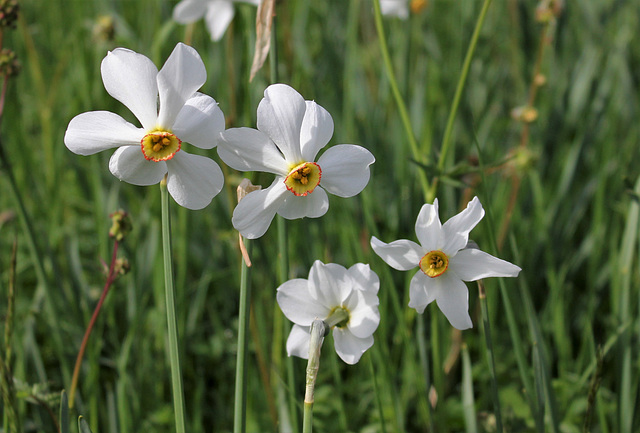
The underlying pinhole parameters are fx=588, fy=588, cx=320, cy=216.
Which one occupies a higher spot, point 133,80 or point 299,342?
point 133,80

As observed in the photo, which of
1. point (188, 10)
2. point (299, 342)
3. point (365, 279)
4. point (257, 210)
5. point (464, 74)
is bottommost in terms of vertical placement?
point (299, 342)

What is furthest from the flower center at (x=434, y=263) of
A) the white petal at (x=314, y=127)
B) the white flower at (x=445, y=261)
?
the white petal at (x=314, y=127)

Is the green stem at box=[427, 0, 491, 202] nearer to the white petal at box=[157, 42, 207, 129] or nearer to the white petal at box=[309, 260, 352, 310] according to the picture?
the white petal at box=[309, 260, 352, 310]

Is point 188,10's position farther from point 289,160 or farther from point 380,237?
point 289,160

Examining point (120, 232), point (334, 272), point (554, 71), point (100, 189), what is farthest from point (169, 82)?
point (554, 71)

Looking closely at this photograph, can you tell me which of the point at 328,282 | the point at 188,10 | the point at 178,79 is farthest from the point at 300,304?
the point at 188,10

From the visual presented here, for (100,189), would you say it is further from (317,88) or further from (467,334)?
(467,334)

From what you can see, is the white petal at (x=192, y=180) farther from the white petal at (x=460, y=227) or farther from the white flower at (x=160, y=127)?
the white petal at (x=460, y=227)
